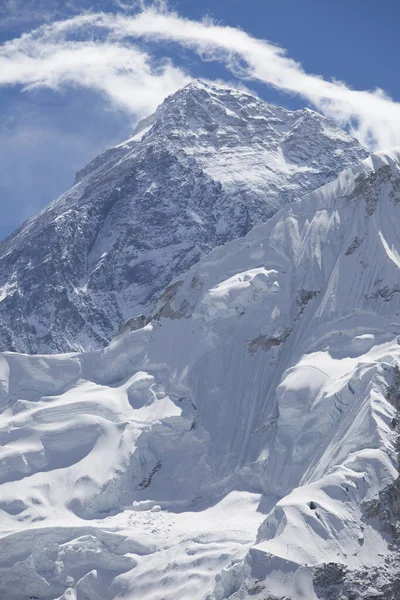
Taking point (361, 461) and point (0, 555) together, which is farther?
point (0, 555)

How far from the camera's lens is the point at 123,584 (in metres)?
92.2

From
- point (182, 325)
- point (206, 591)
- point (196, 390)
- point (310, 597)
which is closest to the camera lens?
point (310, 597)

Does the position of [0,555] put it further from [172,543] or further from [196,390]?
[196,390]

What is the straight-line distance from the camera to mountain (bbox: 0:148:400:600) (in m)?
86.4

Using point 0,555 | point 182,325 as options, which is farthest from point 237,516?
point 182,325

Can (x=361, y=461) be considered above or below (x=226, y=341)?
below

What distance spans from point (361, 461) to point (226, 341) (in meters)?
31.2

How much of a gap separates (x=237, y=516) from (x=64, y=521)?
14.9 m

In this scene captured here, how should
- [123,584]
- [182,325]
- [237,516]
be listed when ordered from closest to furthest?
[123,584]
[237,516]
[182,325]

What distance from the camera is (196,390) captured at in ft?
377

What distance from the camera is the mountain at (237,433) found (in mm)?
86375

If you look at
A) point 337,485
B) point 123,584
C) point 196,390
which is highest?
point 196,390

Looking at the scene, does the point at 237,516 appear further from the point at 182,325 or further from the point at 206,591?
the point at 182,325

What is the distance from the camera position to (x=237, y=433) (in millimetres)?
110688
